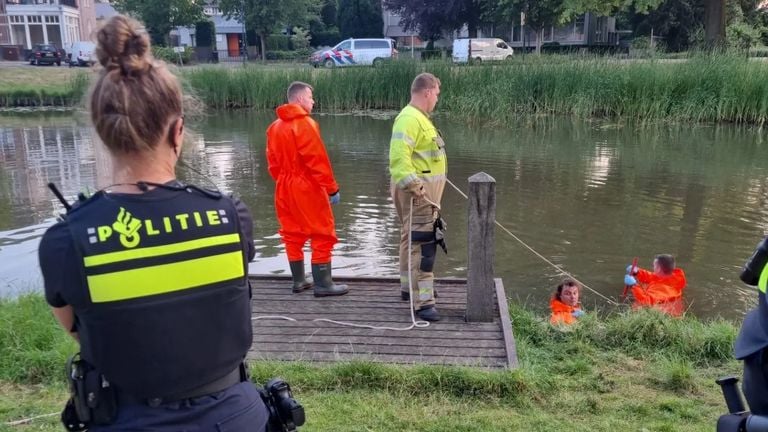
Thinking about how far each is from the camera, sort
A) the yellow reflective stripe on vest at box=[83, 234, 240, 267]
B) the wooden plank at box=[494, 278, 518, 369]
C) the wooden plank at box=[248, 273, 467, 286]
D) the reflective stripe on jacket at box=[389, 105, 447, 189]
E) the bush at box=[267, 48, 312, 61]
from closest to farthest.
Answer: the yellow reflective stripe on vest at box=[83, 234, 240, 267] → the wooden plank at box=[494, 278, 518, 369] → the reflective stripe on jacket at box=[389, 105, 447, 189] → the wooden plank at box=[248, 273, 467, 286] → the bush at box=[267, 48, 312, 61]

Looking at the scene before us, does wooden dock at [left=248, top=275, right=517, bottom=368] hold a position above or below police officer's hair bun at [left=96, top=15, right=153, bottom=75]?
below

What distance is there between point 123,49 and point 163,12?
42.2 metres

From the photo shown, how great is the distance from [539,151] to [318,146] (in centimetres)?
1038

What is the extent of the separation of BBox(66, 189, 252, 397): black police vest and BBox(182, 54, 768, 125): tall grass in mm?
16717

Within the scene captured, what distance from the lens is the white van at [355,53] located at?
34.7m

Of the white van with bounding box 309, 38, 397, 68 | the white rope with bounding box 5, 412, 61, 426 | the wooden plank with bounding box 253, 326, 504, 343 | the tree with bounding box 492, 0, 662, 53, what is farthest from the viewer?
the white van with bounding box 309, 38, 397, 68

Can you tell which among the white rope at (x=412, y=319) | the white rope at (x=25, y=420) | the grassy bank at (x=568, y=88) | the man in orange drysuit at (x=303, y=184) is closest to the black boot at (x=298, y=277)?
the man in orange drysuit at (x=303, y=184)

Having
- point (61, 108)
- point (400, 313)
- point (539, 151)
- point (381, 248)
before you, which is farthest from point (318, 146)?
point (61, 108)

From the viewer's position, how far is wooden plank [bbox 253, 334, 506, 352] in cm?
452

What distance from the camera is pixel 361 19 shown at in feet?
173

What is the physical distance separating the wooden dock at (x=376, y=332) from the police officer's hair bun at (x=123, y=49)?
2.96m

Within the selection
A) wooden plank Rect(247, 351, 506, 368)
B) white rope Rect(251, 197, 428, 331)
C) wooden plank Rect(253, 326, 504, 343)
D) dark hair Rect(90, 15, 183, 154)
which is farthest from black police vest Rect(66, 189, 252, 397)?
white rope Rect(251, 197, 428, 331)

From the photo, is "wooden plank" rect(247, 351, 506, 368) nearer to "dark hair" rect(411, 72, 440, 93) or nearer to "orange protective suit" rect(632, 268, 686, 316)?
"dark hair" rect(411, 72, 440, 93)

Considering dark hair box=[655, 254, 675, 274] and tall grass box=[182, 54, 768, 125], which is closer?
dark hair box=[655, 254, 675, 274]
